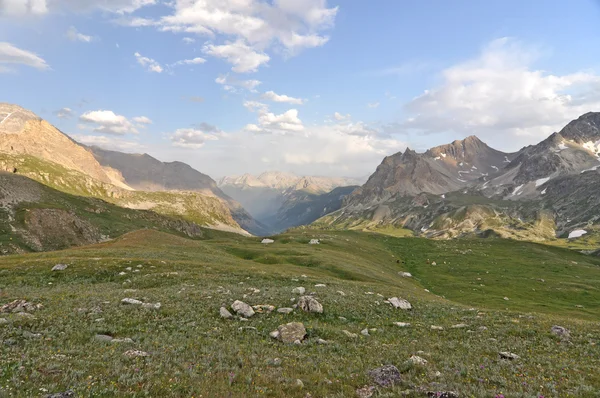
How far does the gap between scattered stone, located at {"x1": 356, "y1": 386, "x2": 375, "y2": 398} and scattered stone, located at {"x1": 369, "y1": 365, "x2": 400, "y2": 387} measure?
2.17 ft

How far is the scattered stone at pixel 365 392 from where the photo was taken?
460 inches

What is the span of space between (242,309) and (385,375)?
12.2 meters

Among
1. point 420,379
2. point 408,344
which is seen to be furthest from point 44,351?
point 408,344

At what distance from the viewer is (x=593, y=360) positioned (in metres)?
16.3

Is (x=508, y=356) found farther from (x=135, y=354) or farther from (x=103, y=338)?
(x=103, y=338)

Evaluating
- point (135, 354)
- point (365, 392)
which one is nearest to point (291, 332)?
point (365, 392)

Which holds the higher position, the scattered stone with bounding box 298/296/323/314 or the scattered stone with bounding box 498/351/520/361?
the scattered stone with bounding box 498/351/520/361

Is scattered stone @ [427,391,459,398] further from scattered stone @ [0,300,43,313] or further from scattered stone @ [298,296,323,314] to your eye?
scattered stone @ [0,300,43,313]

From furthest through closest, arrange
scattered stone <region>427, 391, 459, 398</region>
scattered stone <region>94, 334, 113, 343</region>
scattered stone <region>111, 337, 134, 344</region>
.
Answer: scattered stone <region>94, 334, 113, 343</region>, scattered stone <region>111, 337, 134, 344</region>, scattered stone <region>427, 391, 459, 398</region>

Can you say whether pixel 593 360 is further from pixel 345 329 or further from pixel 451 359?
pixel 345 329

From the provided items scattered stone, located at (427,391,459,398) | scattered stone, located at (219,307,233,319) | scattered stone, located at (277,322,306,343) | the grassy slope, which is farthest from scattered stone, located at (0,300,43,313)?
scattered stone, located at (427,391,459,398)

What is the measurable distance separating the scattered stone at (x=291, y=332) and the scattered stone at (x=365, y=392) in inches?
254

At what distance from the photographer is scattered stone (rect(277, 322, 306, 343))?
1829cm

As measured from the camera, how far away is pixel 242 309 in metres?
22.8
